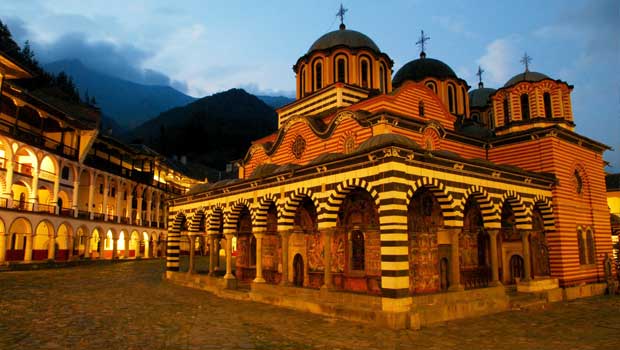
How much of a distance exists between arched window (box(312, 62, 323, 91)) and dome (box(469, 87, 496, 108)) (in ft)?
46.3

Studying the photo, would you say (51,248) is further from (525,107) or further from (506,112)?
(525,107)

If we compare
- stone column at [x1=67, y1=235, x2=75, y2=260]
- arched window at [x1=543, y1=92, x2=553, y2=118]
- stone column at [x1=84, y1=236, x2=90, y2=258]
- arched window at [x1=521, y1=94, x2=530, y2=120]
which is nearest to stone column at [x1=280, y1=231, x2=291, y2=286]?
Answer: arched window at [x1=521, y1=94, x2=530, y2=120]

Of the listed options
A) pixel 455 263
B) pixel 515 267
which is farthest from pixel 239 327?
pixel 515 267

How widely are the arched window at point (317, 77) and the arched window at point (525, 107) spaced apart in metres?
10.1

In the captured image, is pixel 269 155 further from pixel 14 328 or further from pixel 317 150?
pixel 14 328

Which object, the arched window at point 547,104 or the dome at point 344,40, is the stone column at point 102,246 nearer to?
the dome at point 344,40

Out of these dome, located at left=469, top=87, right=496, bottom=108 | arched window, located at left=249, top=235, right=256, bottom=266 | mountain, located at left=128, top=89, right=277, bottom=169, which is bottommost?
arched window, located at left=249, top=235, right=256, bottom=266

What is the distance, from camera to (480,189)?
14.6 metres

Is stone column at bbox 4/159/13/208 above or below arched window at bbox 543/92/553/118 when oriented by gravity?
below

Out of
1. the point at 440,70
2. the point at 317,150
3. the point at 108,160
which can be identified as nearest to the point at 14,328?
the point at 317,150

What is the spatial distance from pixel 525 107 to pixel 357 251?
12.5 meters

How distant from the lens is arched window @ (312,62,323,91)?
75.2 feet

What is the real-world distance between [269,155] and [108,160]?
2850cm

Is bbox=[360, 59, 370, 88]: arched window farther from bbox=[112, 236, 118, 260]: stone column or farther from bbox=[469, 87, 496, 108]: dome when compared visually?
bbox=[112, 236, 118, 260]: stone column
